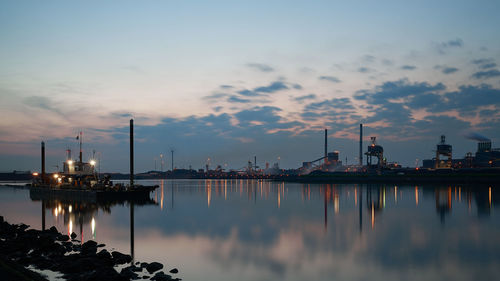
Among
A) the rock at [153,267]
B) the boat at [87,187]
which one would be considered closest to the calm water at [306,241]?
the rock at [153,267]

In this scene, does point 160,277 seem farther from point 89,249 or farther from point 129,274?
point 89,249

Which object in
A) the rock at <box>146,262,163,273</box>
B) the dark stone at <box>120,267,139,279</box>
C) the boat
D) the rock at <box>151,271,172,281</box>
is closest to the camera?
the dark stone at <box>120,267,139,279</box>

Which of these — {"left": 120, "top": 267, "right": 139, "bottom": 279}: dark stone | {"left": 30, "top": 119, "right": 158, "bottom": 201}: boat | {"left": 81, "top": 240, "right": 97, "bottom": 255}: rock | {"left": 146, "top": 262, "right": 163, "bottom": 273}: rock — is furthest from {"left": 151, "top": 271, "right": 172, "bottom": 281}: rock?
{"left": 30, "top": 119, "right": 158, "bottom": 201}: boat

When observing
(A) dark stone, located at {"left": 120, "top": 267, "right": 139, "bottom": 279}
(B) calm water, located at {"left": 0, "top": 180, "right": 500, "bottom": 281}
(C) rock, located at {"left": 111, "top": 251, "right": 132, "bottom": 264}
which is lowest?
(B) calm water, located at {"left": 0, "top": 180, "right": 500, "bottom": 281}

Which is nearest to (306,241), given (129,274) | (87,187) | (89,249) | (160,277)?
(160,277)

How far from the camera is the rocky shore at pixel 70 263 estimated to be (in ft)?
65.3

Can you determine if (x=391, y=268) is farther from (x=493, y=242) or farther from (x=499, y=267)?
(x=493, y=242)

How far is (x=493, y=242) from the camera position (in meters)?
34.9

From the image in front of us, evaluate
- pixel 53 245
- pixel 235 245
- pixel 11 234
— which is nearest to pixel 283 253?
pixel 235 245

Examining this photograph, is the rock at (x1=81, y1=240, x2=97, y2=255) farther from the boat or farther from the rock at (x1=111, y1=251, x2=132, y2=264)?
the boat

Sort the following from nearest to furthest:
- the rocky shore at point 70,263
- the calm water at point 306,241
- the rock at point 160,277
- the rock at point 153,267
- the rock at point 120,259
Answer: the rocky shore at point 70,263 < the rock at point 160,277 < the rock at point 153,267 < the calm water at point 306,241 < the rock at point 120,259

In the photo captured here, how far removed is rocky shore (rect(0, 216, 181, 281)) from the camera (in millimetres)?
19889

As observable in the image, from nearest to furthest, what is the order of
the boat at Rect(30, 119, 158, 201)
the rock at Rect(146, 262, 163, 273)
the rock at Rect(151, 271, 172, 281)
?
the rock at Rect(151, 271, 172, 281)
the rock at Rect(146, 262, 163, 273)
the boat at Rect(30, 119, 158, 201)

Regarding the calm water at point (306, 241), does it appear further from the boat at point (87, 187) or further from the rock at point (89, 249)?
the boat at point (87, 187)
